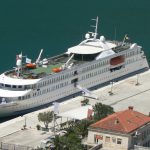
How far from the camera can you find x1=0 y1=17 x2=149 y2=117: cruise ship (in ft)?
290

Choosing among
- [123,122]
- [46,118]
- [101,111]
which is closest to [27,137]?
[46,118]

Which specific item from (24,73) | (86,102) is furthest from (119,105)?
(24,73)

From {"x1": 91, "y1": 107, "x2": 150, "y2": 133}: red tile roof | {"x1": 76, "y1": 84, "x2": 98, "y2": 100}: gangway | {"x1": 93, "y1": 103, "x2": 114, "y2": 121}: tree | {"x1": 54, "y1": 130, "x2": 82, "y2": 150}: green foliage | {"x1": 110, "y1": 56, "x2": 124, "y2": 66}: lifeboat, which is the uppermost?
{"x1": 110, "y1": 56, "x2": 124, "y2": 66}: lifeboat

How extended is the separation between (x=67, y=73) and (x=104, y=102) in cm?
573

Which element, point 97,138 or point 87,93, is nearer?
point 97,138

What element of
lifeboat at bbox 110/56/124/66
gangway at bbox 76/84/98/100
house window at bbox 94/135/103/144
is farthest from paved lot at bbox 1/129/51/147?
lifeboat at bbox 110/56/124/66

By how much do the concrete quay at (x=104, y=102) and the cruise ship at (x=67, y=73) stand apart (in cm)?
138

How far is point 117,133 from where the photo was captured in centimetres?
6725

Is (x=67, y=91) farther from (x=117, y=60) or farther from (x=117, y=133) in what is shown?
(x=117, y=133)

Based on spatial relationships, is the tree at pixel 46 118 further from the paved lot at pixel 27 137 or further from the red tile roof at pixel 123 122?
the red tile roof at pixel 123 122

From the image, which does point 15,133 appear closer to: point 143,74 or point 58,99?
point 58,99

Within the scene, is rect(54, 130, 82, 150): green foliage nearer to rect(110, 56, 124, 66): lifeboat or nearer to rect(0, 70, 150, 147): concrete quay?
rect(0, 70, 150, 147): concrete quay

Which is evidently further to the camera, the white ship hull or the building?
the white ship hull

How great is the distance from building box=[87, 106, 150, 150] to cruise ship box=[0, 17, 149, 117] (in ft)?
65.5
